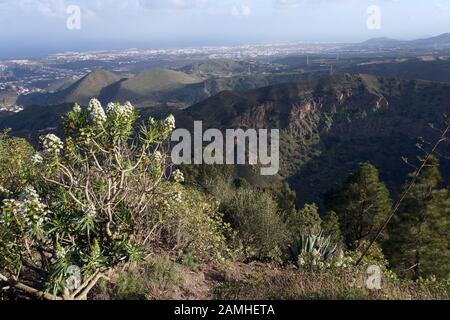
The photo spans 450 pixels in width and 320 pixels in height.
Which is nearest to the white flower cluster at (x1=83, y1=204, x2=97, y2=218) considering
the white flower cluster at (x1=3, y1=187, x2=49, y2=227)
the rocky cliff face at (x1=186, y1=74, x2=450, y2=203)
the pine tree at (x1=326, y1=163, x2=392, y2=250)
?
the white flower cluster at (x1=3, y1=187, x2=49, y2=227)

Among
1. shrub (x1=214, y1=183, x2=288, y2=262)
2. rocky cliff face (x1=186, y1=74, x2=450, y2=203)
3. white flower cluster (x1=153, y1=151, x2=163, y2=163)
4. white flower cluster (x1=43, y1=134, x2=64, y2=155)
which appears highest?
white flower cluster (x1=43, y1=134, x2=64, y2=155)

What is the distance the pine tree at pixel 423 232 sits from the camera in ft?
50.0

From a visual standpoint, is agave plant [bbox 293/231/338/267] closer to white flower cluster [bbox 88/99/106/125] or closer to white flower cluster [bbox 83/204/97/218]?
white flower cluster [bbox 83/204/97/218]

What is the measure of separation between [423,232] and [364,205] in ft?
10.3

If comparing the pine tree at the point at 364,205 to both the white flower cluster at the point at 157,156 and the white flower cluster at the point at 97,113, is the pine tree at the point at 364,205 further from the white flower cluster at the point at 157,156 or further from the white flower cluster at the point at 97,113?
the white flower cluster at the point at 97,113

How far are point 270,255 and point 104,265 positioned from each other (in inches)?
158

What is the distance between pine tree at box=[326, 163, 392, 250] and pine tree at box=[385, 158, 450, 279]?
1.37 metres

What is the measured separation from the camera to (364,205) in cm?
1847

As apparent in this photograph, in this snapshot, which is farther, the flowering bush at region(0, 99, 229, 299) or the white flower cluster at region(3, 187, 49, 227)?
the flowering bush at region(0, 99, 229, 299)

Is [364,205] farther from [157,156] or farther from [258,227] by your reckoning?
[157,156]

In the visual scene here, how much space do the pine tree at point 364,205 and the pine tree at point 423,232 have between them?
1368 millimetres

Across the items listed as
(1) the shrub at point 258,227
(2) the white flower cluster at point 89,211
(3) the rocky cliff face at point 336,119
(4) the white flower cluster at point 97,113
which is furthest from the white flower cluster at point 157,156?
(3) the rocky cliff face at point 336,119

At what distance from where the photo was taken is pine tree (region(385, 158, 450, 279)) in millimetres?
15250
